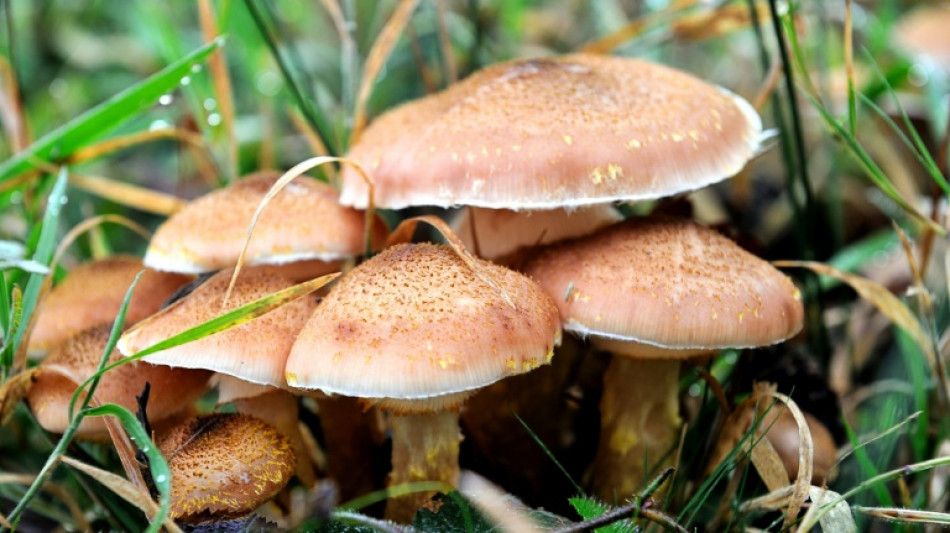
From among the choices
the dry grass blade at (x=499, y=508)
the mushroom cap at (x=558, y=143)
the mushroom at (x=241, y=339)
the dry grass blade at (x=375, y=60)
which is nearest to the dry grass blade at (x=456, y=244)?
the mushroom cap at (x=558, y=143)

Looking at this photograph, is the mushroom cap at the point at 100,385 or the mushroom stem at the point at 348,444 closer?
the mushroom cap at the point at 100,385

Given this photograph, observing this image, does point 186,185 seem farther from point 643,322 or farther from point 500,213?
point 643,322

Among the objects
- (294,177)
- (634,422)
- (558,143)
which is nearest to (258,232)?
(294,177)

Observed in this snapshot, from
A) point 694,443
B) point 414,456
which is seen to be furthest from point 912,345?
point 414,456

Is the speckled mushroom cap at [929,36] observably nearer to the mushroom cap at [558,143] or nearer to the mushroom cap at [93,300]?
the mushroom cap at [558,143]

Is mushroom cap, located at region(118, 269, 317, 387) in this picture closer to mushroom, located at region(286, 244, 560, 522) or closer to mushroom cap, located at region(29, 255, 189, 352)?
mushroom, located at region(286, 244, 560, 522)

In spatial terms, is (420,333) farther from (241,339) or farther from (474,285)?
(241,339)

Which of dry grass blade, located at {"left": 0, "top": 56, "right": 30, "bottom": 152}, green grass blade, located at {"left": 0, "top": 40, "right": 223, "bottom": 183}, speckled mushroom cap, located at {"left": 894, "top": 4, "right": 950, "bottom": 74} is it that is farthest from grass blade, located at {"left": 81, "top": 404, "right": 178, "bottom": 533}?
speckled mushroom cap, located at {"left": 894, "top": 4, "right": 950, "bottom": 74}

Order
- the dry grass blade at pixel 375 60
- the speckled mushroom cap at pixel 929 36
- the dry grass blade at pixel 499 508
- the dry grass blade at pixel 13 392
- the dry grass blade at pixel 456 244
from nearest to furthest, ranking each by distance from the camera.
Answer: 1. the dry grass blade at pixel 499 508
2. the dry grass blade at pixel 456 244
3. the dry grass blade at pixel 13 392
4. the dry grass blade at pixel 375 60
5. the speckled mushroom cap at pixel 929 36
